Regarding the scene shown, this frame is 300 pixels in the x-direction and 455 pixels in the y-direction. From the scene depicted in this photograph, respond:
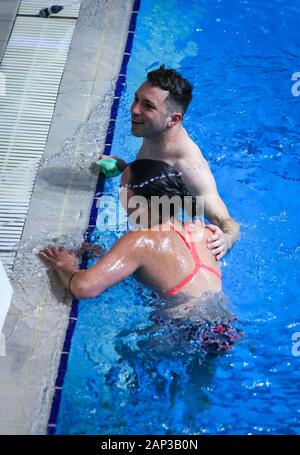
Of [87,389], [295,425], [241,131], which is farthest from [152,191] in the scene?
[241,131]

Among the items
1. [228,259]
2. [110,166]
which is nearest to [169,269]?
[228,259]

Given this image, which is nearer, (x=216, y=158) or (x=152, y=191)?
(x=152, y=191)

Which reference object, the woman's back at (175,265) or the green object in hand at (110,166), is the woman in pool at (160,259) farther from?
the green object in hand at (110,166)

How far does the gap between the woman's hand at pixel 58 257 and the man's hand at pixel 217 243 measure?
2.68ft

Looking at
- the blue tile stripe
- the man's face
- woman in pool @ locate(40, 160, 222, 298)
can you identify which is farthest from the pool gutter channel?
the man's face

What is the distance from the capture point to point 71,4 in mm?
6988

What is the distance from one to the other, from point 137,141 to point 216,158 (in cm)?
60

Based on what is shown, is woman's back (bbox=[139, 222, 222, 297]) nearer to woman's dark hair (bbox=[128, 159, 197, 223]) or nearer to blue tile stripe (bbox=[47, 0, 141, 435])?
woman's dark hair (bbox=[128, 159, 197, 223])

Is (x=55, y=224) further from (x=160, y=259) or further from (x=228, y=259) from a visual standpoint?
(x=228, y=259)

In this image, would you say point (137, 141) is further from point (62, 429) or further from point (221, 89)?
point (62, 429)

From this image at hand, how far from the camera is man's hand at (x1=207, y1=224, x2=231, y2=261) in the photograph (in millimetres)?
4594

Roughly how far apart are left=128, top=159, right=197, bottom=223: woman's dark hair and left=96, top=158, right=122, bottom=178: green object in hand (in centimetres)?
29

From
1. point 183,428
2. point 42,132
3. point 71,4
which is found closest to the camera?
point 183,428
